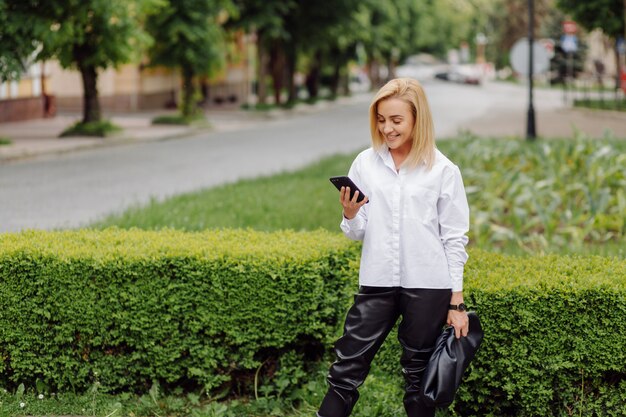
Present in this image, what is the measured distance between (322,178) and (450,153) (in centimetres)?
205

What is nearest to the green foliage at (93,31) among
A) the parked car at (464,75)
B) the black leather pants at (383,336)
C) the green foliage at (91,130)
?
the green foliage at (91,130)

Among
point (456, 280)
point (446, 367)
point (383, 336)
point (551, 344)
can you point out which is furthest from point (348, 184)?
point (551, 344)

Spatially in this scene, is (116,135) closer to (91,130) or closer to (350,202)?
(91,130)

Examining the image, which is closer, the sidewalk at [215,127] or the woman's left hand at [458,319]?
the woman's left hand at [458,319]

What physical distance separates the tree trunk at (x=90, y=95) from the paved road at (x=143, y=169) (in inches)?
76.8

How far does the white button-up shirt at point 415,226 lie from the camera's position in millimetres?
4266

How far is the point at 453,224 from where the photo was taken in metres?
4.28

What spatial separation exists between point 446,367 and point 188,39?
2646 cm

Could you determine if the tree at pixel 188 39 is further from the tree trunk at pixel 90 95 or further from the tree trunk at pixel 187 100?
the tree trunk at pixel 90 95

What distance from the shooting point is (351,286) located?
17.6ft

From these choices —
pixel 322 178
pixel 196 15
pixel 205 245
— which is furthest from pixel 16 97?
pixel 205 245

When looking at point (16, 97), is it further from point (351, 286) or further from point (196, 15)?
point (351, 286)

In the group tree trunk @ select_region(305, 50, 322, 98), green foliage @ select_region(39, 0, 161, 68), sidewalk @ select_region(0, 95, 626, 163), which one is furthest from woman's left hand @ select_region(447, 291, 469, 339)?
tree trunk @ select_region(305, 50, 322, 98)

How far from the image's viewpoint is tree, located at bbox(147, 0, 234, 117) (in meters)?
29.1
